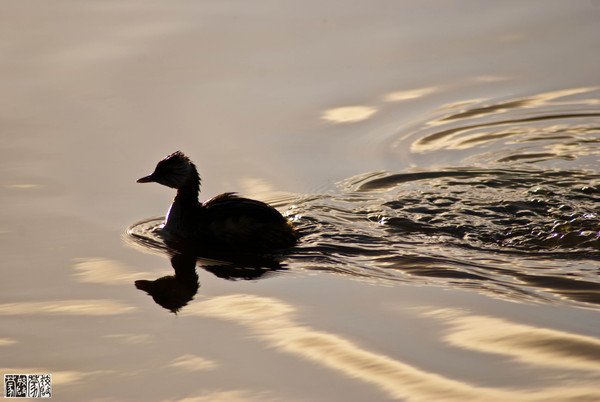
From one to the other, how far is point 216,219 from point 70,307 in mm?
1908

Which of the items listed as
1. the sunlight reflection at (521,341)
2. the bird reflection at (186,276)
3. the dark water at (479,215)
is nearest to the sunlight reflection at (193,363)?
the bird reflection at (186,276)

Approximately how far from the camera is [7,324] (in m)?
9.48

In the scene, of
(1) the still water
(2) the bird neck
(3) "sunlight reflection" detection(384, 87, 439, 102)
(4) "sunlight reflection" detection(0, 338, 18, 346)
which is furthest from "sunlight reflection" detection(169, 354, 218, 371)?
(3) "sunlight reflection" detection(384, 87, 439, 102)

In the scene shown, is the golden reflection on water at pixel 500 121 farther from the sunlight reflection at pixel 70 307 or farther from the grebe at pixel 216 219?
the sunlight reflection at pixel 70 307

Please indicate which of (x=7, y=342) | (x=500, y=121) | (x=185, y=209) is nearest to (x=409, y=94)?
(x=500, y=121)

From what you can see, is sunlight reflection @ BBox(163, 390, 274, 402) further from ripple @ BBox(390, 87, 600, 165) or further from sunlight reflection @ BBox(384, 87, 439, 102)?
sunlight reflection @ BBox(384, 87, 439, 102)

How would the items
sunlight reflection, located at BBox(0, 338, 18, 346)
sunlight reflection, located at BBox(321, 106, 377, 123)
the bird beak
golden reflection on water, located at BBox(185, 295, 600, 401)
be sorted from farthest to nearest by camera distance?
1. sunlight reflection, located at BBox(321, 106, 377, 123)
2. the bird beak
3. sunlight reflection, located at BBox(0, 338, 18, 346)
4. golden reflection on water, located at BBox(185, 295, 600, 401)

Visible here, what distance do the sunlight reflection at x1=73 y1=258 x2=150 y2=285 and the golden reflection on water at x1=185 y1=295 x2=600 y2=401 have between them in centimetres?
88

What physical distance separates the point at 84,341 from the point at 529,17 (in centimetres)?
971

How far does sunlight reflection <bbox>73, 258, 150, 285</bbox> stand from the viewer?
10.3 m

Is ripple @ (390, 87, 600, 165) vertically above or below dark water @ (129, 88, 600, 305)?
above

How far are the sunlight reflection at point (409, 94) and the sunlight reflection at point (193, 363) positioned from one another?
6.29 metres

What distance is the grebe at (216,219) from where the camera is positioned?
1102cm

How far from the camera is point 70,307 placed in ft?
32.1
